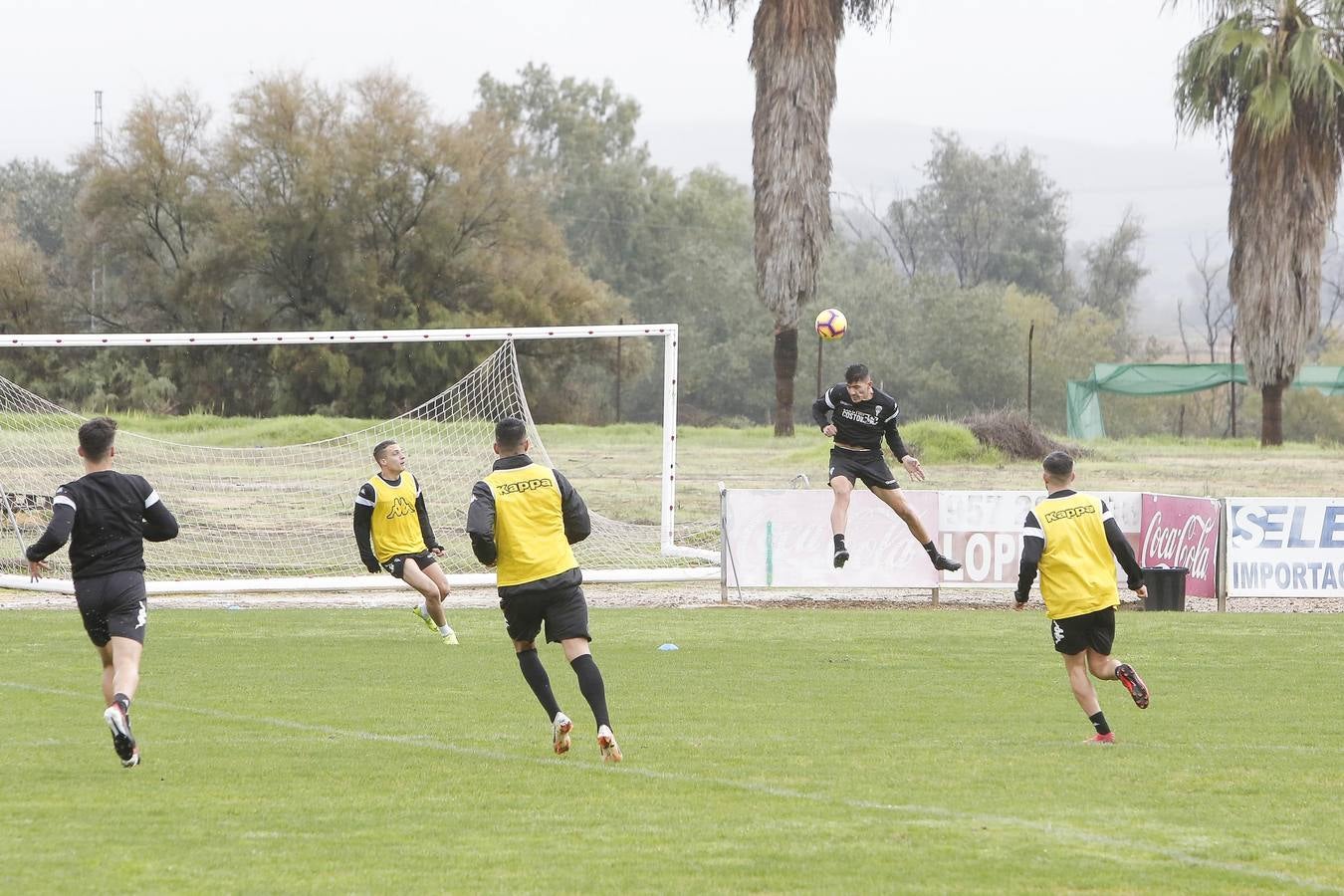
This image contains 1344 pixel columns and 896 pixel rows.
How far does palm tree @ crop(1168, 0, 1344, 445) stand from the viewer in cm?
3634

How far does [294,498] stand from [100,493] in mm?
19906

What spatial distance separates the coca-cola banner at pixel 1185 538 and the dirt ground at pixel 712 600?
0.37 m

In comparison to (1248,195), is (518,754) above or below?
below

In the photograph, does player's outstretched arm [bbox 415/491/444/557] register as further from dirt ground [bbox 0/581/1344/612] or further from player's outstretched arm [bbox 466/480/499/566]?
player's outstretched arm [bbox 466/480/499/566]

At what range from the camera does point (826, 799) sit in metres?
7.98

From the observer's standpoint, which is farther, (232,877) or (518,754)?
(518,754)

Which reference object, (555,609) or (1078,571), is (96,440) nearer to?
→ (555,609)

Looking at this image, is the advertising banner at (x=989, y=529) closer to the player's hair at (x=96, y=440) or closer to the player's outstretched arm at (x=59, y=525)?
the player's hair at (x=96, y=440)

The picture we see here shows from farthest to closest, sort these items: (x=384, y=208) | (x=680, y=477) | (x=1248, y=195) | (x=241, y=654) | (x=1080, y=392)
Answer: (x=384, y=208), (x=1080, y=392), (x=1248, y=195), (x=680, y=477), (x=241, y=654)

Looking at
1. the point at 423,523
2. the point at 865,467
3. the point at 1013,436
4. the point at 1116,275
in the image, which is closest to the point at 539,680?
the point at 423,523

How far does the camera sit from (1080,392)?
44031 mm

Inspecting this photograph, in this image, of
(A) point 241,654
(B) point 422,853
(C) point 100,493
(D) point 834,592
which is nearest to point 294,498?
(D) point 834,592

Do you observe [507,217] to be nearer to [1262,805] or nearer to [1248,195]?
[1248,195]

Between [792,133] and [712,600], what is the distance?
1827 centimetres
